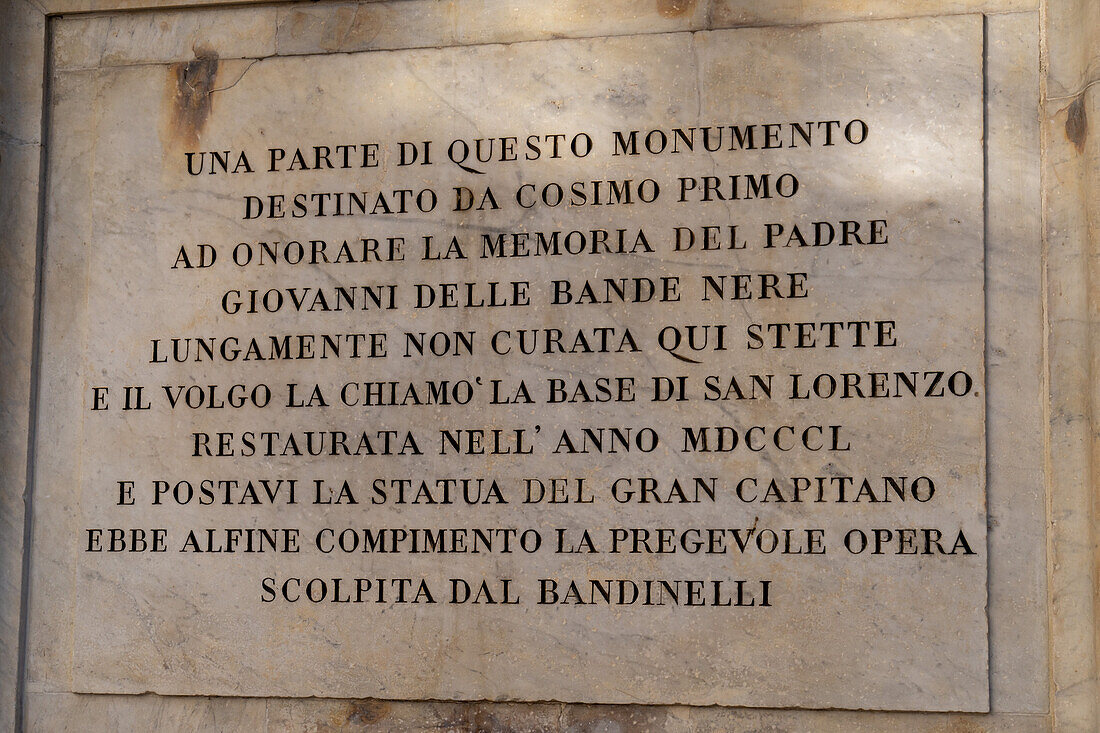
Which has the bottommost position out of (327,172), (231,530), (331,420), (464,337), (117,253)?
(231,530)

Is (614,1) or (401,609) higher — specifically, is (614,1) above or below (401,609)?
above

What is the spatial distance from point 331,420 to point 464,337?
62 centimetres

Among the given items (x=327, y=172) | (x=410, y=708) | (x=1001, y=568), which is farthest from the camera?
(x=327, y=172)

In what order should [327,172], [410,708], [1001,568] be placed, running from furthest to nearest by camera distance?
[327,172] < [410,708] < [1001,568]

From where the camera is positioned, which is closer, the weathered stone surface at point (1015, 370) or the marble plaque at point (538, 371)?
the weathered stone surface at point (1015, 370)

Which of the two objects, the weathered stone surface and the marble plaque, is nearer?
the weathered stone surface

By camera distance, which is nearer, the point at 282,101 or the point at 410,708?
the point at 410,708

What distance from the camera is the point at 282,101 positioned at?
211 inches

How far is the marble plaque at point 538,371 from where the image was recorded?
15.6 feet

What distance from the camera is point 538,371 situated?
5.02 metres

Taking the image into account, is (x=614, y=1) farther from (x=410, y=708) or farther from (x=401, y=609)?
(x=410, y=708)

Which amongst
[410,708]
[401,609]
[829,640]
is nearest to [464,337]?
[401,609]

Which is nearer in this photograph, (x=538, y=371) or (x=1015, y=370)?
(x=1015, y=370)

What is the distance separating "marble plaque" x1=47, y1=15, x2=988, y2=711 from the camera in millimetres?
4754
